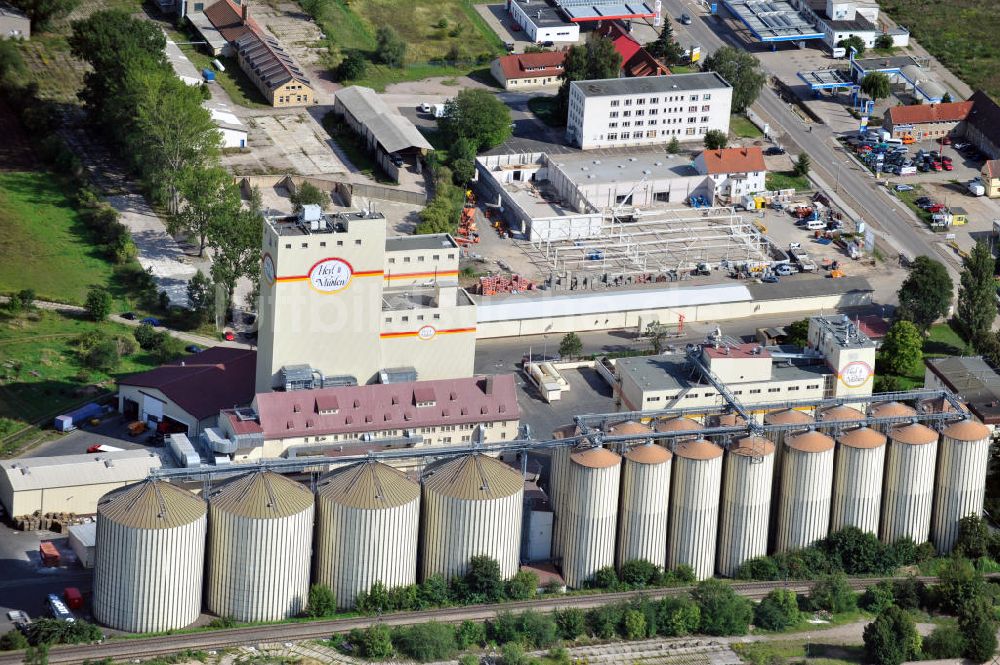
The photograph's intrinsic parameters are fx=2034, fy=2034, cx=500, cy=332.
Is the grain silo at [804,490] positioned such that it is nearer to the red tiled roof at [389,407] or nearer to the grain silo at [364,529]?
the red tiled roof at [389,407]

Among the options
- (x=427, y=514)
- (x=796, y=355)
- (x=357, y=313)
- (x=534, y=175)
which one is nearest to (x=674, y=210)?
(x=534, y=175)

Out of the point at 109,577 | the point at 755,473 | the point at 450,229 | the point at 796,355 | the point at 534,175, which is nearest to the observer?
the point at 109,577

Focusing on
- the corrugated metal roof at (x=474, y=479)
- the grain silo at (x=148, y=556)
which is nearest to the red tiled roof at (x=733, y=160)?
the corrugated metal roof at (x=474, y=479)

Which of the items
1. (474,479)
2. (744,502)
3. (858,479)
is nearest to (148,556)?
(474,479)

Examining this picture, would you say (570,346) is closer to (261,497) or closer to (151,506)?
(261,497)

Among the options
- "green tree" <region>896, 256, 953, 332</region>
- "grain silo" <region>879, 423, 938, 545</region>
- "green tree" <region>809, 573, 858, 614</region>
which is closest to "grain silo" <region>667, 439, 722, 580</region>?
"green tree" <region>809, 573, 858, 614</region>

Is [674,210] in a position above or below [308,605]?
above

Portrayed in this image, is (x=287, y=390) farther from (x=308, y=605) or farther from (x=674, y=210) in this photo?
(x=674, y=210)
